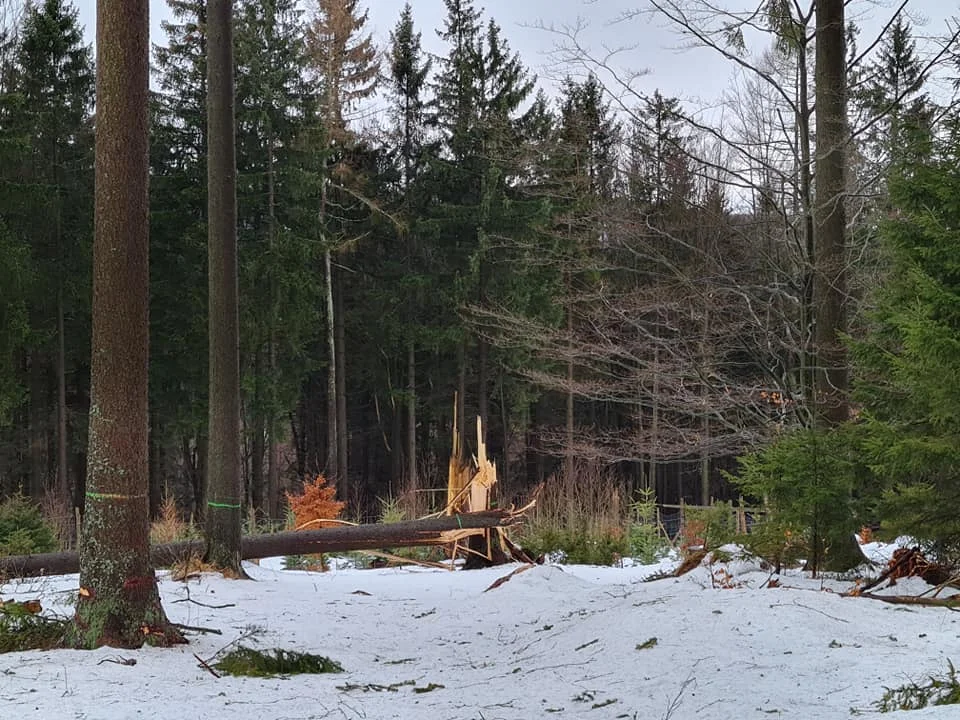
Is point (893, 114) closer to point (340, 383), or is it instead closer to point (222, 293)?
point (222, 293)

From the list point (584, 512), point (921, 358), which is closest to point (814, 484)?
point (921, 358)

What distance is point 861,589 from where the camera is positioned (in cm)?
517

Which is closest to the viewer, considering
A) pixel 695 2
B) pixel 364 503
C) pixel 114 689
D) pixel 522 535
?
pixel 114 689

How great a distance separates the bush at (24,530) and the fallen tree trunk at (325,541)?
1.45 m

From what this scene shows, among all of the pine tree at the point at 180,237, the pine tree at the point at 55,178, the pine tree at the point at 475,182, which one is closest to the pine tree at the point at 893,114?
the pine tree at the point at 475,182

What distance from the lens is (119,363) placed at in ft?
14.2

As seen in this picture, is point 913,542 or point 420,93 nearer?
point 913,542

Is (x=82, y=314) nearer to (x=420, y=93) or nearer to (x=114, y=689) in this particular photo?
(x=420, y=93)

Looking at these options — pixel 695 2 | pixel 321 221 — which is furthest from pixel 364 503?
pixel 695 2

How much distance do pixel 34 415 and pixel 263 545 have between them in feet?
49.8

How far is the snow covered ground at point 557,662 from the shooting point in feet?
10.5

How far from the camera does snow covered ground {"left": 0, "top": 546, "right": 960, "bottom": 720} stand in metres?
3.21

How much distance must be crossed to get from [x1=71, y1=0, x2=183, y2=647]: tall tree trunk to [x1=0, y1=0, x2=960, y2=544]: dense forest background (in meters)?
4.43

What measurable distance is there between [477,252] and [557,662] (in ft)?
59.3
